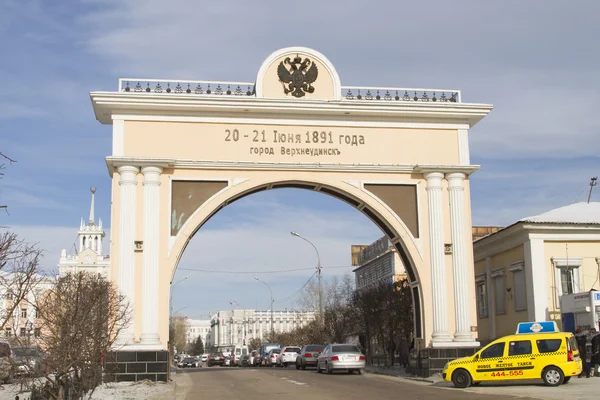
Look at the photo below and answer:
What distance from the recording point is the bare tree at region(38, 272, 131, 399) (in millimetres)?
15836

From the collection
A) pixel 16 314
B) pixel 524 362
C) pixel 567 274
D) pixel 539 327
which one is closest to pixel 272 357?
pixel 567 274

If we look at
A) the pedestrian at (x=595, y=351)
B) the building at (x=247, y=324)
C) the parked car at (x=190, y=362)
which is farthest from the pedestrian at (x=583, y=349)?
the building at (x=247, y=324)

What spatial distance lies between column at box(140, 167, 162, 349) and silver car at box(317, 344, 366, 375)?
339 inches

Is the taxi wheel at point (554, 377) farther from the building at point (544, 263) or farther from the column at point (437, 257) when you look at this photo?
the building at point (544, 263)

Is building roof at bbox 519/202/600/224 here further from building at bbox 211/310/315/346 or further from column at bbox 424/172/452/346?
building at bbox 211/310/315/346

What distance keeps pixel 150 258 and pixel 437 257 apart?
419 inches

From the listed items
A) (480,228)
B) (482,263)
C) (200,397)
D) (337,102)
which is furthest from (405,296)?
(480,228)

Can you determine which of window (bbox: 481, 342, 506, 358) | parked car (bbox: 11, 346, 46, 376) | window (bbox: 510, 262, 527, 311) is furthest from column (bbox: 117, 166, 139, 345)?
window (bbox: 510, 262, 527, 311)

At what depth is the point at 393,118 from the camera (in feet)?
94.6

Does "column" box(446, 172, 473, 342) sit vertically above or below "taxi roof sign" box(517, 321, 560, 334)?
above

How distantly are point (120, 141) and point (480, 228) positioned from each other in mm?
49921

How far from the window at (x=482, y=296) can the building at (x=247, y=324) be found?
114 metres

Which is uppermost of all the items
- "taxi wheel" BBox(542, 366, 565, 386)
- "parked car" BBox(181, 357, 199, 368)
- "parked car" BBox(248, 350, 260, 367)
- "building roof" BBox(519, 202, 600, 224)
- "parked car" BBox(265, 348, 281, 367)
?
"building roof" BBox(519, 202, 600, 224)

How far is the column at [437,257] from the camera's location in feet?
91.8
